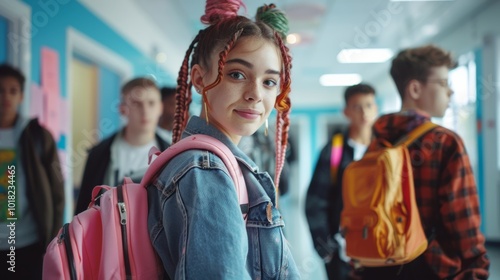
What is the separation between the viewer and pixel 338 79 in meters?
9.48

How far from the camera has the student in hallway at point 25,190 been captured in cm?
125

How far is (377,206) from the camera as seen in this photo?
1371 mm

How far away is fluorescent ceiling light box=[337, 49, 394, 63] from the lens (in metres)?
6.71

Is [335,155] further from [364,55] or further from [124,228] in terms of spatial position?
[364,55]

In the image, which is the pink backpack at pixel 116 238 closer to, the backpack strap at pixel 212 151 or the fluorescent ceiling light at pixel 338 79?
the backpack strap at pixel 212 151

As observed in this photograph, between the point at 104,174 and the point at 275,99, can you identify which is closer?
the point at 275,99

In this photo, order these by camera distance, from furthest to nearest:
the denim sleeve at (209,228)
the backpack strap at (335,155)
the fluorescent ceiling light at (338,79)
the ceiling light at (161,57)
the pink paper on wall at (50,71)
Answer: the fluorescent ceiling light at (338,79) → the ceiling light at (161,57) → the pink paper on wall at (50,71) → the backpack strap at (335,155) → the denim sleeve at (209,228)

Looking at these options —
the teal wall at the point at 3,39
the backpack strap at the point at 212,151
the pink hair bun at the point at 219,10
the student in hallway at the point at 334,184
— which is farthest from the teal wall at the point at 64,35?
the backpack strap at the point at 212,151

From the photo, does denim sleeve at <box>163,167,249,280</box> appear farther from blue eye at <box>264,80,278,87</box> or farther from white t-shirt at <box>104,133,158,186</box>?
white t-shirt at <box>104,133,158,186</box>

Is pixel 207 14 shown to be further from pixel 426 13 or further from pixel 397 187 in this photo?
pixel 426 13

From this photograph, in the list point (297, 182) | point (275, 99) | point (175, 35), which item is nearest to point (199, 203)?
point (275, 99)

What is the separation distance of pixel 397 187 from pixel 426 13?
4.12 metres

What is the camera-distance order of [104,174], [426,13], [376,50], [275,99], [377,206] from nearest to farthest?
[275,99] < [377,206] < [104,174] < [426,13] < [376,50]

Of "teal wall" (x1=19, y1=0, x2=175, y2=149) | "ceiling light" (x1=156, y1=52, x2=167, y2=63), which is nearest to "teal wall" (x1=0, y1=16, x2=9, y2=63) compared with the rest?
"teal wall" (x1=19, y1=0, x2=175, y2=149)
